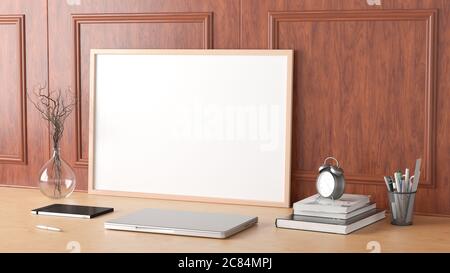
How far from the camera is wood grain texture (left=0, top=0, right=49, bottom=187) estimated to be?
2.82 meters

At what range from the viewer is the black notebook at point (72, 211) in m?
2.31

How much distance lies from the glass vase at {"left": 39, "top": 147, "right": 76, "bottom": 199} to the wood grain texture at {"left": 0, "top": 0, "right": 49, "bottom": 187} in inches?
9.8

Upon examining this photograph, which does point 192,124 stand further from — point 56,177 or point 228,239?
point 228,239

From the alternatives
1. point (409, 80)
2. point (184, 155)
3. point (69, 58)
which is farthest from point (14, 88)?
point (409, 80)

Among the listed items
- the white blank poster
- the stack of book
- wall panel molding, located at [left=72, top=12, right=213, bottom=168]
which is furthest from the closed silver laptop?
wall panel molding, located at [left=72, top=12, right=213, bottom=168]

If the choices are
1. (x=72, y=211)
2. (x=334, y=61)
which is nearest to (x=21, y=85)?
(x=72, y=211)

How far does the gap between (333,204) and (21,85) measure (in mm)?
1322

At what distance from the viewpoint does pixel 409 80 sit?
92.4 inches

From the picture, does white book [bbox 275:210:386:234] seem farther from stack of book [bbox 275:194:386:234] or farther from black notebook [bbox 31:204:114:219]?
black notebook [bbox 31:204:114:219]

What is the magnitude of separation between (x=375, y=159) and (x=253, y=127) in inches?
15.6

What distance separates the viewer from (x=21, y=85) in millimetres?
2859

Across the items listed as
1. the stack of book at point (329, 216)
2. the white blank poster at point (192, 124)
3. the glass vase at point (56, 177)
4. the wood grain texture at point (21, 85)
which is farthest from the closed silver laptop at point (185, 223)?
the wood grain texture at point (21, 85)
